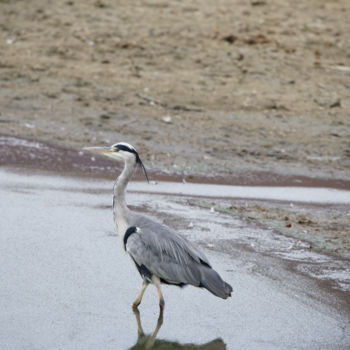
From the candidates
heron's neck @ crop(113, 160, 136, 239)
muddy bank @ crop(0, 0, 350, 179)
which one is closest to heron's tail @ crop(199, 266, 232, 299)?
heron's neck @ crop(113, 160, 136, 239)

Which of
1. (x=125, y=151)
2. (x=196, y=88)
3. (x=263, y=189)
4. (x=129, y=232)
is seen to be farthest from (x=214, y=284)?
(x=196, y=88)

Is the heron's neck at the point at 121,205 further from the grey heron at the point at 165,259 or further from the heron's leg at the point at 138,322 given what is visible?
the heron's leg at the point at 138,322

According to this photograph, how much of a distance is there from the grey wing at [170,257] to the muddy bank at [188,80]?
491 cm

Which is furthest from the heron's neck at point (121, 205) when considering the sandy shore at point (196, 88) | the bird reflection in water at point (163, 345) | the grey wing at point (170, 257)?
the sandy shore at point (196, 88)

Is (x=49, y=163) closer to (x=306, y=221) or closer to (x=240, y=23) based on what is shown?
(x=306, y=221)

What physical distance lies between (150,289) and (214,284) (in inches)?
41.3

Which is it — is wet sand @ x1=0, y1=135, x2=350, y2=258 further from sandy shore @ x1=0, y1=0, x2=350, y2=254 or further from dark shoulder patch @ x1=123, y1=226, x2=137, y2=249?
dark shoulder patch @ x1=123, y1=226, x2=137, y2=249

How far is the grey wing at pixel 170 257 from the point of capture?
18.5ft

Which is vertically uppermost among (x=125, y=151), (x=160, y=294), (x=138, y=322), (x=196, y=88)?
(x=125, y=151)

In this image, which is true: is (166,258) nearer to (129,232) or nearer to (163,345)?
(129,232)

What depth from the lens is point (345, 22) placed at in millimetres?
18328

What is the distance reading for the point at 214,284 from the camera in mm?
5535

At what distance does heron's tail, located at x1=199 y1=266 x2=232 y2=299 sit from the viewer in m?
5.49

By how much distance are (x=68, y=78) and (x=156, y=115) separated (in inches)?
92.8
